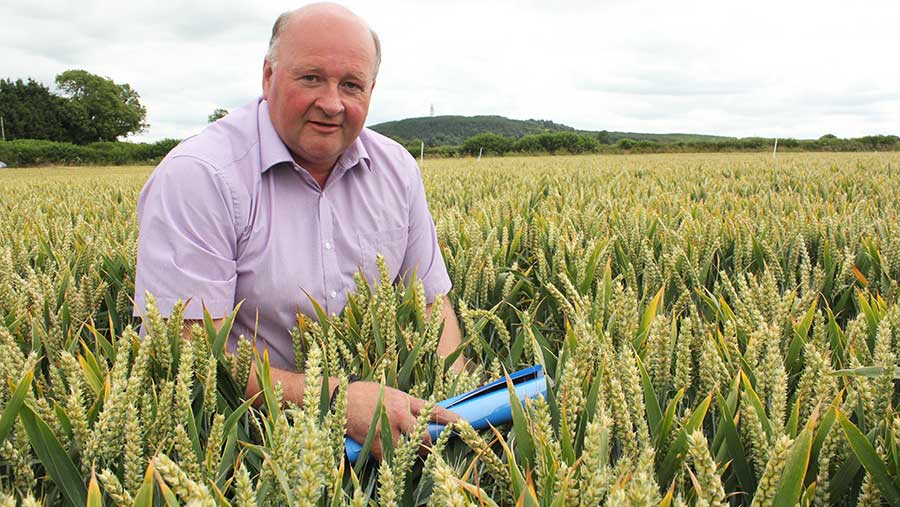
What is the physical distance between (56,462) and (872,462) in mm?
1291

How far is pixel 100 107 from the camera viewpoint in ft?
218

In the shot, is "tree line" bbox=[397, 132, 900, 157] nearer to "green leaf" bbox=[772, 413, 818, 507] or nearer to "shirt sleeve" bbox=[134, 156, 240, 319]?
"shirt sleeve" bbox=[134, 156, 240, 319]

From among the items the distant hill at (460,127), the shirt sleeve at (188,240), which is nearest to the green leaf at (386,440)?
Answer: the shirt sleeve at (188,240)

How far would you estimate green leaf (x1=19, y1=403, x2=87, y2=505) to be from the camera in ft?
3.26

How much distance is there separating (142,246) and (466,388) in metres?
1.12

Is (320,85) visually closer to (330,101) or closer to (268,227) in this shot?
(330,101)

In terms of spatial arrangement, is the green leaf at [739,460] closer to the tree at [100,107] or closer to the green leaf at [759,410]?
the green leaf at [759,410]

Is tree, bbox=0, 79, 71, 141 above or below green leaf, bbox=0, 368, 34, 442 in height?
above

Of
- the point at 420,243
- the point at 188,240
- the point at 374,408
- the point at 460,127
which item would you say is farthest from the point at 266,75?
the point at 460,127

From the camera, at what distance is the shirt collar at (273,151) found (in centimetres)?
210

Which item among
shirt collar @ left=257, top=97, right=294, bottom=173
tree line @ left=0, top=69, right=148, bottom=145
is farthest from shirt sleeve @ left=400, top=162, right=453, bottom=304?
tree line @ left=0, top=69, right=148, bottom=145

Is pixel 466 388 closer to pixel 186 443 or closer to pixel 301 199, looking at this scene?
pixel 186 443

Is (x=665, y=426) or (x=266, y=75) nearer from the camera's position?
(x=665, y=426)

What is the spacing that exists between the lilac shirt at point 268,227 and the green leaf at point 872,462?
1390 mm
